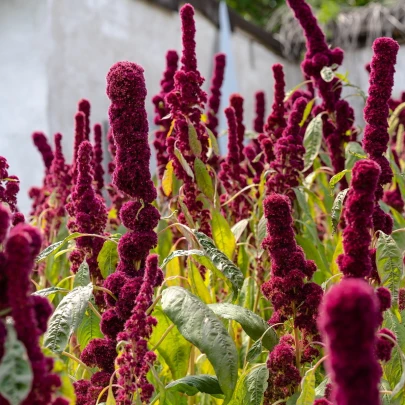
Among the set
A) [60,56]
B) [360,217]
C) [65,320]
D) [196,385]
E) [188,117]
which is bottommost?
[196,385]

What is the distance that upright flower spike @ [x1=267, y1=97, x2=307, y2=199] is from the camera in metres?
1.68

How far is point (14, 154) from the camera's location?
522cm

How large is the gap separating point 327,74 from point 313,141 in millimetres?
164

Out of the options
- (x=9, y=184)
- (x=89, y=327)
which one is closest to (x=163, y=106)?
(x=9, y=184)

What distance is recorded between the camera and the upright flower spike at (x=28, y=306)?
0.67 m

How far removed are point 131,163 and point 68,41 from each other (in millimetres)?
4754

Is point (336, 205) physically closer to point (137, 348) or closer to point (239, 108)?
point (137, 348)

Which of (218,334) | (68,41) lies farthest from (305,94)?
(68,41)

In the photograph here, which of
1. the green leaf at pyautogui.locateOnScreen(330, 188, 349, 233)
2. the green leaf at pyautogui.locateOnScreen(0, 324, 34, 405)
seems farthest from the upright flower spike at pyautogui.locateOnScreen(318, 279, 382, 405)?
the green leaf at pyautogui.locateOnScreen(330, 188, 349, 233)

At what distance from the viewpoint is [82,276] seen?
1284mm

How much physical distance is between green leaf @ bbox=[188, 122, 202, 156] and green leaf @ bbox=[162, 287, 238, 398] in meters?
0.50

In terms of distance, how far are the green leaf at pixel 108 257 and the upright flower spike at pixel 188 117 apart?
25cm

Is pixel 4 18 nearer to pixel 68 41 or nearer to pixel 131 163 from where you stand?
pixel 68 41

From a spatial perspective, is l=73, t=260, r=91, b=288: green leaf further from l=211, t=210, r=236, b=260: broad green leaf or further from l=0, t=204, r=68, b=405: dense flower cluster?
l=0, t=204, r=68, b=405: dense flower cluster
